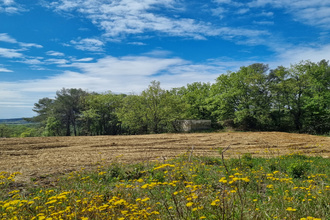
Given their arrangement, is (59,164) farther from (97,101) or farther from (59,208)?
(97,101)

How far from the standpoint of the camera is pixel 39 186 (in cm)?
623

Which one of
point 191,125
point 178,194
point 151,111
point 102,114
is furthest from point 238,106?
point 178,194

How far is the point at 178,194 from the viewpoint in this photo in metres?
4.19

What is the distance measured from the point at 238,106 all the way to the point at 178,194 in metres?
31.0

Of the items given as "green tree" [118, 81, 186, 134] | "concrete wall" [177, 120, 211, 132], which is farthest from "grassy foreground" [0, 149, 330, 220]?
"concrete wall" [177, 120, 211, 132]

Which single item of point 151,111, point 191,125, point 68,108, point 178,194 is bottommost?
point 178,194

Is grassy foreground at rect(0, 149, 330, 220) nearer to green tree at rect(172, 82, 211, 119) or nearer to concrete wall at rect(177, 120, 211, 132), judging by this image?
concrete wall at rect(177, 120, 211, 132)

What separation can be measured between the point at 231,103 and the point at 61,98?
31.9 m

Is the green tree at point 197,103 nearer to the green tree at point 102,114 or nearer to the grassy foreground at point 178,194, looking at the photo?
the green tree at point 102,114

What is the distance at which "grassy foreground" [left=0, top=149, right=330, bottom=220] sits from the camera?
3039 millimetres

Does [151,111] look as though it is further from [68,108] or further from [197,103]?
[68,108]

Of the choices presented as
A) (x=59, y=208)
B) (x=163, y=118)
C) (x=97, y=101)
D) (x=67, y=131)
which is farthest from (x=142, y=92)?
(x=59, y=208)

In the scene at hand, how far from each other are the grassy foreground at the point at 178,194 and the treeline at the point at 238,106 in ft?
71.4

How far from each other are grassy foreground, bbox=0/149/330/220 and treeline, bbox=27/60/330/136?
21.8 m
